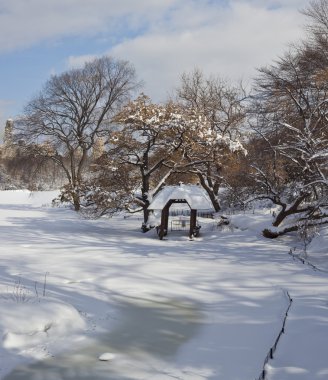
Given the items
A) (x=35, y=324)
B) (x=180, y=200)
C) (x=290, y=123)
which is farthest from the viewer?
(x=290, y=123)

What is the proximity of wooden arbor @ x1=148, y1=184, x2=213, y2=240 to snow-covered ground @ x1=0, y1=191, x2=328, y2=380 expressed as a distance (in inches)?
138

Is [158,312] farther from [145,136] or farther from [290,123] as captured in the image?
[290,123]

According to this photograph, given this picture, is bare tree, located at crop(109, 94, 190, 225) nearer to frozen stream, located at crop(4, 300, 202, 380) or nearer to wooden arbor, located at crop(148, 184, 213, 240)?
wooden arbor, located at crop(148, 184, 213, 240)

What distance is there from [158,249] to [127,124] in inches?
309

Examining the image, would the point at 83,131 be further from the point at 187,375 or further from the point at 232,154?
the point at 187,375

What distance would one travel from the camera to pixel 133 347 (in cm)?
654

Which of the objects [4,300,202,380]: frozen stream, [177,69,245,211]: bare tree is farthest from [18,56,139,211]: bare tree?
[4,300,202,380]: frozen stream

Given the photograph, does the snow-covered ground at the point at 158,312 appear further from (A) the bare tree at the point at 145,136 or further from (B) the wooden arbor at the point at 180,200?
(A) the bare tree at the point at 145,136

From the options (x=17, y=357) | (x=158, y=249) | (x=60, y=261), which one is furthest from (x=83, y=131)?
(x=17, y=357)

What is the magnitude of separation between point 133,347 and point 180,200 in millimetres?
13513

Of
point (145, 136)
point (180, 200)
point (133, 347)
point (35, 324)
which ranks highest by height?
point (145, 136)

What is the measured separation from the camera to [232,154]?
22.3 metres

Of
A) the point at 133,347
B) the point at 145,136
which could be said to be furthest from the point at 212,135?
the point at 133,347

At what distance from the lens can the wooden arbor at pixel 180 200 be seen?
1927 centimetres
